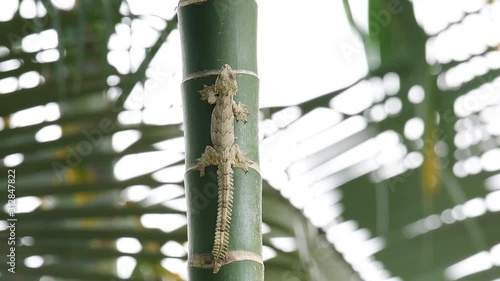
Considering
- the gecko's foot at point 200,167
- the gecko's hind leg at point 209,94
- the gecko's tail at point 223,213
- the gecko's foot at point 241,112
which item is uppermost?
the gecko's hind leg at point 209,94

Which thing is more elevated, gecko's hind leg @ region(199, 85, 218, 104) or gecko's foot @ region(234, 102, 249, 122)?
gecko's hind leg @ region(199, 85, 218, 104)

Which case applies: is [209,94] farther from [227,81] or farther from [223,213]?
[223,213]

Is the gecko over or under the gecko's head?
under

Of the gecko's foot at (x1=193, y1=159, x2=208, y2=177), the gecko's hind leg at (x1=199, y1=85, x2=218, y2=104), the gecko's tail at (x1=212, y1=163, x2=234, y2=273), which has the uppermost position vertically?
the gecko's hind leg at (x1=199, y1=85, x2=218, y2=104)

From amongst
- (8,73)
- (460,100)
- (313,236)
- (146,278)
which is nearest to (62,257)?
(146,278)

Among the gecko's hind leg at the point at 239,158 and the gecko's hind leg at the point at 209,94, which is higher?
the gecko's hind leg at the point at 209,94

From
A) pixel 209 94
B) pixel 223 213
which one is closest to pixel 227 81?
pixel 209 94
